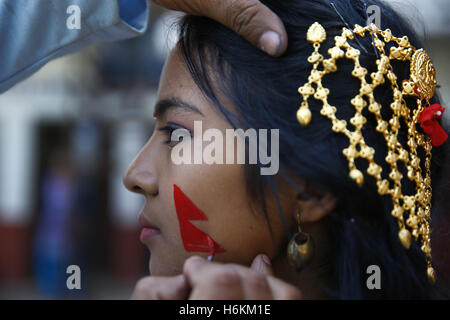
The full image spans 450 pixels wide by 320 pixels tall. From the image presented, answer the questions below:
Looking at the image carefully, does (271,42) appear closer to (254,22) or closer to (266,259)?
(254,22)

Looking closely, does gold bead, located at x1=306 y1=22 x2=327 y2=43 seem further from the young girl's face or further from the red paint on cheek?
the red paint on cheek

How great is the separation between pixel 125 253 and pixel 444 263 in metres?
7.70

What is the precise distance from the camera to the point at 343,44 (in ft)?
4.74

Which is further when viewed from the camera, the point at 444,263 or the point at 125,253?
the point at 125,253

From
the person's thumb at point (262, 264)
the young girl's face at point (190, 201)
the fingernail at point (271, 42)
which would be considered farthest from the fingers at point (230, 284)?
the fingernail at point (271, 42)

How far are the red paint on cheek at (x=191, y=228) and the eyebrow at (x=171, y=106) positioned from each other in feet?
0.78

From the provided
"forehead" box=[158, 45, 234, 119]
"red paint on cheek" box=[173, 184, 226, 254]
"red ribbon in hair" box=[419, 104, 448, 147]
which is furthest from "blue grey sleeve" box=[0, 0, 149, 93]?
"red ribbon in hair" box=[419, 104, 448, 147]

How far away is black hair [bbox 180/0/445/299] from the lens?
4.57 feet

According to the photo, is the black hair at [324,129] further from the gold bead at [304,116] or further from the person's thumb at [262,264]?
the person's thumb at [262,264]

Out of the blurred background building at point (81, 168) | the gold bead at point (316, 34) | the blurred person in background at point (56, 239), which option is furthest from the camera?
the blurred background building at point (81, 168)

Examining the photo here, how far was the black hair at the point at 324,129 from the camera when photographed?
4.57ft

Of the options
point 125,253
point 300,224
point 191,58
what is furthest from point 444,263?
point 125,253

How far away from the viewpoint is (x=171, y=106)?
5.10 feet
